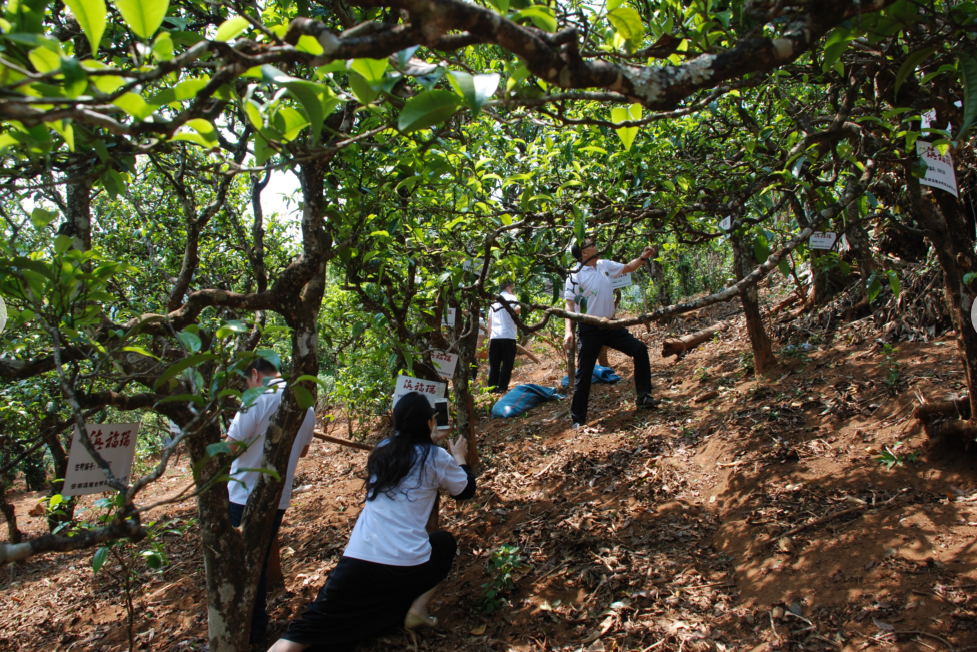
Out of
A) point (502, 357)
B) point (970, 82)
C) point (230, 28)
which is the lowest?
point (502, 357)

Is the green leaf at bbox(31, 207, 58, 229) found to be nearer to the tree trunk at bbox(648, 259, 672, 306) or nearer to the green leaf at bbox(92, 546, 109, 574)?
the green leaf at bbox(92, 546, 109, 574)

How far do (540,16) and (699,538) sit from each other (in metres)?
2.88

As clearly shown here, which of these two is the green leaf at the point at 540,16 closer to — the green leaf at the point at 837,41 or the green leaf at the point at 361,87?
the green leaf at the point at 361,87

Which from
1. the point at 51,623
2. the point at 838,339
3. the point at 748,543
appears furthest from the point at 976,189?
the point at 51,623

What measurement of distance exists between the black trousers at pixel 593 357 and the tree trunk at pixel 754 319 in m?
0.91

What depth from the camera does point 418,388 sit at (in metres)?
3.18

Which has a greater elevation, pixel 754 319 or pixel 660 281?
pixel 660 281

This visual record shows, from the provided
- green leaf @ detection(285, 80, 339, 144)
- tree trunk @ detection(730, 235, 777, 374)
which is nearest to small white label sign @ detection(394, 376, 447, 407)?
green leaf @ detection(285, 80, 339, 144)

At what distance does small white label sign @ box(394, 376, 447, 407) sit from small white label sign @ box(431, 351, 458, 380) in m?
0.11

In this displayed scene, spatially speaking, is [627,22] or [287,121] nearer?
[287,121]

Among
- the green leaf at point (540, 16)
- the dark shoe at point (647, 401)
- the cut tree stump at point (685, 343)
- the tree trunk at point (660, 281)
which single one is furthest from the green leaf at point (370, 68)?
the tree trunk at point (660, 281)

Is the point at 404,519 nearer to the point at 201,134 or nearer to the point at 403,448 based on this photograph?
the point at 403,448

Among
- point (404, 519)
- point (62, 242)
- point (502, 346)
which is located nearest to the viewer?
point (62, 242)

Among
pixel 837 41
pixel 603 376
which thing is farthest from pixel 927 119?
pixel 603 376
